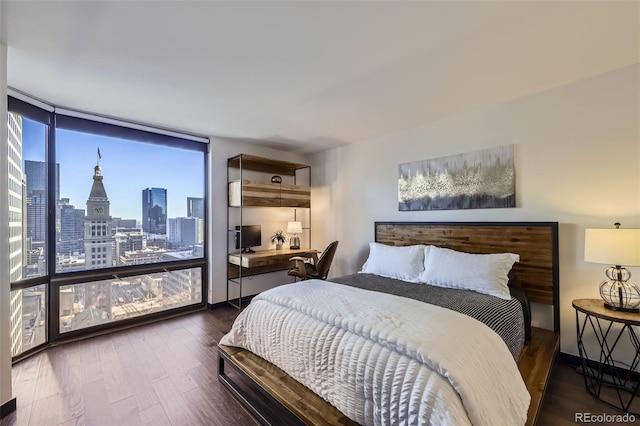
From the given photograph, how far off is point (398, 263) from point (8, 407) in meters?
3.22

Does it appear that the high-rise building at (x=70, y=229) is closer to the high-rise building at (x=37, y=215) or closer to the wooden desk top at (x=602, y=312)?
the high-rise building at (x=37, y=215)

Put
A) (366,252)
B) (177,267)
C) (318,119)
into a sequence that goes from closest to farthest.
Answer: (318,119), (177,267), (366,252)

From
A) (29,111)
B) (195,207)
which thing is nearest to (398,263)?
(195,207)

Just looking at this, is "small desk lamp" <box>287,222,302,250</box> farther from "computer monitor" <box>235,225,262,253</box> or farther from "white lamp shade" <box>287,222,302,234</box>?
"computer monitor" <box>235,225,262,253</box>

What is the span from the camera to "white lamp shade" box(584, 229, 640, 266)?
184 cm

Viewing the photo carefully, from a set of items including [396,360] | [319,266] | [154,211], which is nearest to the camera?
[396,360]

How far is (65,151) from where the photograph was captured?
2914 mm

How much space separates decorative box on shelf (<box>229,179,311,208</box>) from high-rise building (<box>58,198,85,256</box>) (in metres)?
1.70

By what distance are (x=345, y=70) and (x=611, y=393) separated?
3.11 metres

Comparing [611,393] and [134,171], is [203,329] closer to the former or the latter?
[134,171]

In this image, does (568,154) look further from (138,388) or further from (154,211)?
(154,211)

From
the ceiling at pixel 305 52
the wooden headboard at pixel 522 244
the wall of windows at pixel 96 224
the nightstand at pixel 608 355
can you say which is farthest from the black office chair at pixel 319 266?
the nightstand at pixel 608 355

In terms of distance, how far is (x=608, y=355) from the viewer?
82.4 inches

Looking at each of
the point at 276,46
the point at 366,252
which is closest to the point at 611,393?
the point at 366,252
